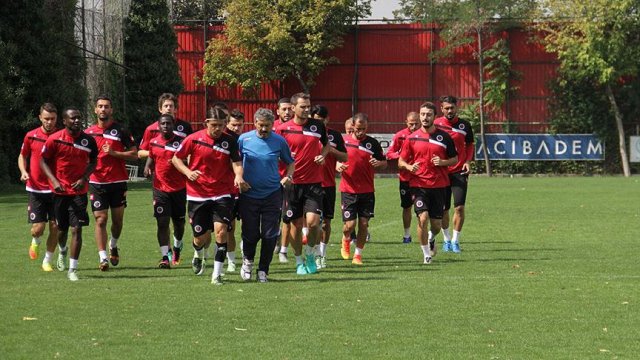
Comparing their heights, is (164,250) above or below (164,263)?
above

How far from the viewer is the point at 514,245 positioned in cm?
2155

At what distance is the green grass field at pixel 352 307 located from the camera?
1058cm

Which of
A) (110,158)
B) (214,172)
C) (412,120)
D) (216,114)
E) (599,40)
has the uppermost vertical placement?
(599,40)

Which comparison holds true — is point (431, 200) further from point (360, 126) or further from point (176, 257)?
point (176, 257)

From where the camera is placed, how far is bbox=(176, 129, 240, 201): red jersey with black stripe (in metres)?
15.2

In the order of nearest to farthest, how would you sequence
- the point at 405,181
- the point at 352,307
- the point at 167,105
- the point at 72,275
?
the point at 352,307 < the point at 72,275 < the point at 167,105 < the point at 405,181

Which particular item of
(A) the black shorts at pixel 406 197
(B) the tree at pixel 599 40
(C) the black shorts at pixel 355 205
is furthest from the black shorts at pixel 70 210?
(B) the tree at pixel 599 40

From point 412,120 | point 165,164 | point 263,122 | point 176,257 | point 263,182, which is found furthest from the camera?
point 412,120

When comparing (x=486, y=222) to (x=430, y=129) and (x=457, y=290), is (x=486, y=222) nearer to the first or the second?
(x=430, y=129)

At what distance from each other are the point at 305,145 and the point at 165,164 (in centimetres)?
203

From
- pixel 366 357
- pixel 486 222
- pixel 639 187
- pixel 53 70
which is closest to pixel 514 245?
pixel 486 222

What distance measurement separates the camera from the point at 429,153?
18031mm

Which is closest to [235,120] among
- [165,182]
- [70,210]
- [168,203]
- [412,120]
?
[165,182]

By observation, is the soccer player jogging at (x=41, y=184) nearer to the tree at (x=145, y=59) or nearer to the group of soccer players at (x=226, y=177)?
the group of soccer players at (x=226, y=177)
